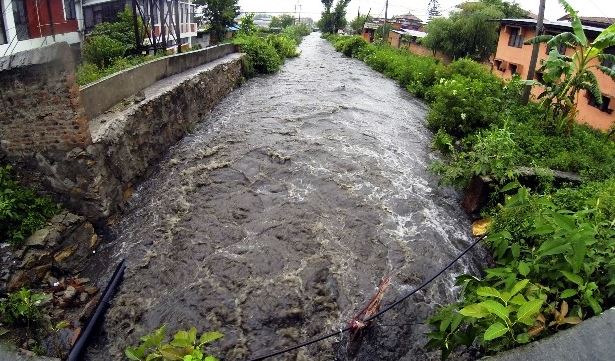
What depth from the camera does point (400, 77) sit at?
19.2 m

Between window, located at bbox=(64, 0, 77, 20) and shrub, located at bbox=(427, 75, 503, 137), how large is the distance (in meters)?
18.2

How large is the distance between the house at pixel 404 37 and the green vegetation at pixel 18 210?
28.8 meters

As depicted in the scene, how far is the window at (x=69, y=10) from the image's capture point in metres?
20.0

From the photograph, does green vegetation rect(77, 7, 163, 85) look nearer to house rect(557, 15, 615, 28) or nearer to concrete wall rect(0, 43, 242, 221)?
concrete wall rect(0, 43, 242, 221)

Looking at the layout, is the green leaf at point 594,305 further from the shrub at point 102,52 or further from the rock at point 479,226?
the shrub at point 102,52

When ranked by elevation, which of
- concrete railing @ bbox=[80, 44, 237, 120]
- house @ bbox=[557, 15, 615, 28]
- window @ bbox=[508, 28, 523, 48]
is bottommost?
concrete railing @ bbox=[80, 44, 237, 120]

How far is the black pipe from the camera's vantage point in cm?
436

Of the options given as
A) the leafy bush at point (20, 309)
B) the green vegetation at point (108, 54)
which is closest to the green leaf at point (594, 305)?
the leafy bush at point (20, 309)

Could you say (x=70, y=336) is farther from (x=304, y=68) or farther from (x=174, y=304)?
(x=304, y=68)

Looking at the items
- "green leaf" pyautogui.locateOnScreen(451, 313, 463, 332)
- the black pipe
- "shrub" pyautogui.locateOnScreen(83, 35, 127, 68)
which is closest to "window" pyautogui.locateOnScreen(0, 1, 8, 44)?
"shrub" pyautogui.locateOnScreen(83, 35, 127, 68)

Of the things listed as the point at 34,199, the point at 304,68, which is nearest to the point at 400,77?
the point at 304,68

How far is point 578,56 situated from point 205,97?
31.8 ft

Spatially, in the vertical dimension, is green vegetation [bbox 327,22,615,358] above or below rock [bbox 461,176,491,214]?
above

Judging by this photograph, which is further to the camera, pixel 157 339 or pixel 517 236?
pixel 517 236
